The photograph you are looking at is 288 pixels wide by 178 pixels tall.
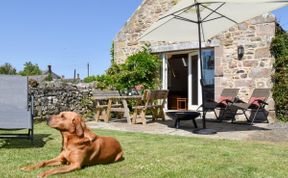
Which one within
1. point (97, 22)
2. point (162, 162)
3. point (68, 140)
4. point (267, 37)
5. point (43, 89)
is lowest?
point (162, 162)

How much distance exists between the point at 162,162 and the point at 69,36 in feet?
78.1

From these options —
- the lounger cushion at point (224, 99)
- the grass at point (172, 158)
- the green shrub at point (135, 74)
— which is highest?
the green shrub at point (135, 74)

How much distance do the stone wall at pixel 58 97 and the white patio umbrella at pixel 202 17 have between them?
11.0 feet

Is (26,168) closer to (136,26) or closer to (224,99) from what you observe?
(224,99)

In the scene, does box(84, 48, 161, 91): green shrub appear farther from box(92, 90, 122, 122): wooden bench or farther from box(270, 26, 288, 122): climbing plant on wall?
box(270, 26, 288, 122): climbing plant on wall

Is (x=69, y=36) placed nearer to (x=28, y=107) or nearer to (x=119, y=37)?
(x=119, y=37)

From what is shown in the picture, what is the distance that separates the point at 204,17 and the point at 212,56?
9.83ft

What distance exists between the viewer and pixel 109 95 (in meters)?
9.78

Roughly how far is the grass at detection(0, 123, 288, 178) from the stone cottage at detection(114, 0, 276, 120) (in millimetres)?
4130

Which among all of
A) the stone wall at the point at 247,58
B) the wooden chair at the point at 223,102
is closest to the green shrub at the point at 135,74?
the stone wall at the point at 247,58

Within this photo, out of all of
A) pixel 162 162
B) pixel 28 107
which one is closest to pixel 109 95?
pixel 28 107

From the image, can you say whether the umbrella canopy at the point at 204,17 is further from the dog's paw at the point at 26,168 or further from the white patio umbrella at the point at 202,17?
the dog's paw at the point at 26,168

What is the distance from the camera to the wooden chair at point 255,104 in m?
8.92

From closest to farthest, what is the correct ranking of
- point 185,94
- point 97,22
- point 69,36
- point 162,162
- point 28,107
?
point 162,162, point 28,107, point 185,94, point 97,22, point 69,36
